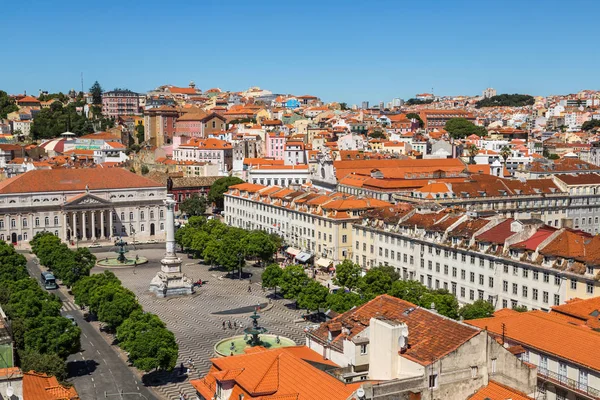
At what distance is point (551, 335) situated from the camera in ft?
138

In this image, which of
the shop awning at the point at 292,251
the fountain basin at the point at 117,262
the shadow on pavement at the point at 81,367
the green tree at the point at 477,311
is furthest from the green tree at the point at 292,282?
the fountain basin at the point at 117,262

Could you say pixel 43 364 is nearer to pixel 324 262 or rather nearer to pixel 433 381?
pixel 433 381

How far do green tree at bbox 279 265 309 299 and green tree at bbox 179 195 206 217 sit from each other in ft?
229

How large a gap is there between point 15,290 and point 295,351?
38166 millimetres

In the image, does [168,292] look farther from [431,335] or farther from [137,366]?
[431,335]

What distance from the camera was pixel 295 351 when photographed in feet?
131

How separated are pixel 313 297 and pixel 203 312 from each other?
14.6 metres

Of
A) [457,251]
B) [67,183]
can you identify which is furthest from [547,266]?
[67,183]

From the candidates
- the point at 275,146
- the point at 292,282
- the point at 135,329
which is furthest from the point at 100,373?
the point at 275,146

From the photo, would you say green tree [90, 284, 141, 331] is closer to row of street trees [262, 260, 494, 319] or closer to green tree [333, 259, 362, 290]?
row of street trees [262, 260, 494, 319]

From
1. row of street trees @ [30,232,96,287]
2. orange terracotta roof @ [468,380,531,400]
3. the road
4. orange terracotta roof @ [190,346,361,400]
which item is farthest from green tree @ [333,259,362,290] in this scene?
orange terracotta roof @ [468,380,531,400]

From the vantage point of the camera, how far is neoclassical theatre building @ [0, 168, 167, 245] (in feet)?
419

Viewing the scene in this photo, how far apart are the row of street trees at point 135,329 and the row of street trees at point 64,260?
14.1 metres

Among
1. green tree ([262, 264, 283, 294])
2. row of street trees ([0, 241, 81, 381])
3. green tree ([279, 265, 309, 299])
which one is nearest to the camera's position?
row of street trees ([0, 241, 81, 381])
